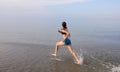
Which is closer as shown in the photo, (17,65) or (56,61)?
(17,65)

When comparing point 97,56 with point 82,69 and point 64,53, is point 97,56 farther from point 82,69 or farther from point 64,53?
point 82,69

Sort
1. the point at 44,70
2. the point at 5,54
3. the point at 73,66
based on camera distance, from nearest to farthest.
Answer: the point at 44,70
the point at 73,66
the point at 5,54

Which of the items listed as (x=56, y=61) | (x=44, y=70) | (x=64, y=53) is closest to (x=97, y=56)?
(x=64, y=53)

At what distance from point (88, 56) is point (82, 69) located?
12.4 feet

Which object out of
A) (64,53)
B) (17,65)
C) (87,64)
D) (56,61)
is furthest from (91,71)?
(64,53)

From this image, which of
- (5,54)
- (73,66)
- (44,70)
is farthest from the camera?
(5,54)

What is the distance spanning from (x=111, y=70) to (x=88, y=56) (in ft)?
12.9

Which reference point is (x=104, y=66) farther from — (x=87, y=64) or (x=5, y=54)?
(x=5, y=54)

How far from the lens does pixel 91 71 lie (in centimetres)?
1505

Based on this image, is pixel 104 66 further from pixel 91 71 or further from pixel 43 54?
pixel 43 54

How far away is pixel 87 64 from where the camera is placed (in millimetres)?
16750

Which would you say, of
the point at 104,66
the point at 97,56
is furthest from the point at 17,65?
the point at 97,56

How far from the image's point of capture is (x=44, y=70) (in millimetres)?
14844

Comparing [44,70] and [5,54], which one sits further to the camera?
[5,54]
